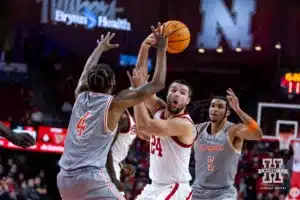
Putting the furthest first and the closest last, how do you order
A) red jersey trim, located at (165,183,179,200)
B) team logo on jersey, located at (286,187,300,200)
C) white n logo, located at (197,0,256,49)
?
white n logo, located at (197,0,256,49), team logo on jersey, located at (286,187,300,200), red jersey trim, located at (165,183,179,200)

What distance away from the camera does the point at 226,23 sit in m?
16.9

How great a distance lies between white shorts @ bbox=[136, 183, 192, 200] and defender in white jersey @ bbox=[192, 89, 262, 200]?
729mm

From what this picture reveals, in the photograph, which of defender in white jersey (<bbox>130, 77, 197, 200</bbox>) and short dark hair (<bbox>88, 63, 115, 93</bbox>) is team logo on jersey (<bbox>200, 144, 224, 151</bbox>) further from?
short dark hair (<bbox>88, 63, 115, 93</bbox>)

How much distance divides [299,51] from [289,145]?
3.71m

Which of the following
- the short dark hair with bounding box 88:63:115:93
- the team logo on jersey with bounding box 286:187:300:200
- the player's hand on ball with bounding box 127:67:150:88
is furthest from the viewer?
the team logo on jersey with bounding box 286:187:300:200

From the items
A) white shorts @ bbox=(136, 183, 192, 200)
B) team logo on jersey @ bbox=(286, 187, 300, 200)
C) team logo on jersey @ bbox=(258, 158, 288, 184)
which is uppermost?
white shorts @ bbox=(136, 183, 192, 200)

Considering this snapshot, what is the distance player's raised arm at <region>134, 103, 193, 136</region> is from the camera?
5043mm

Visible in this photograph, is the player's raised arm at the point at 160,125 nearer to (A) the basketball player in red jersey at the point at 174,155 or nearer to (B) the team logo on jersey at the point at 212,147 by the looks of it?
(A) the basketball player in red jersey at the point at 174,155

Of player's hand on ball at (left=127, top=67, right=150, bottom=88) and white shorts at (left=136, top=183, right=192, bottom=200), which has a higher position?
player's hand on ball at (left=127, top=67, right=150, bottom=88)

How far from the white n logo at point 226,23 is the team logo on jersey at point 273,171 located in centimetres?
522

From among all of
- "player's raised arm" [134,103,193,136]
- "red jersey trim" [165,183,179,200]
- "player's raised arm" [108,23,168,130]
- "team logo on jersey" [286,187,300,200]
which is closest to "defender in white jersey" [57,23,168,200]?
"player's raised arm" [108,23,168,130]

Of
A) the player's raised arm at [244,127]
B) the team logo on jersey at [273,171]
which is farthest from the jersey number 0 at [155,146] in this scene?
the team logo on jersey at [273,171]

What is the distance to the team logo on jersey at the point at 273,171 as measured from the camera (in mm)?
11375

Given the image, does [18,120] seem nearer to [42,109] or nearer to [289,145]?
[42,109]
